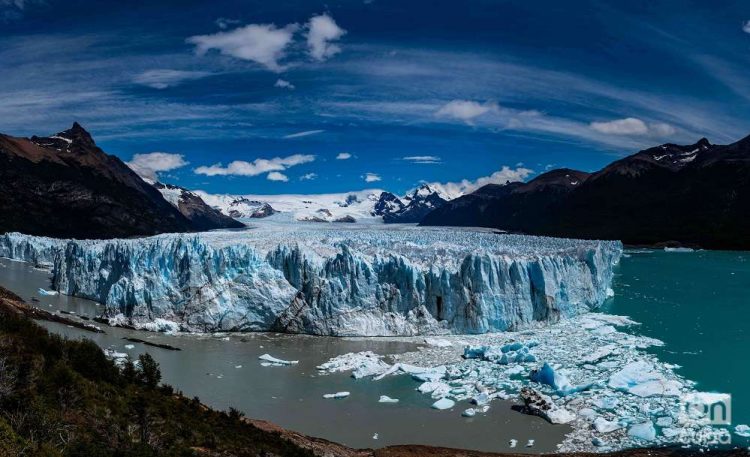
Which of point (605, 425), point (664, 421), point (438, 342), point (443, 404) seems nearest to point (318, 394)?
point (443, 404)

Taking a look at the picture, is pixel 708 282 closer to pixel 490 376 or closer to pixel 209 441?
pixel 490 376

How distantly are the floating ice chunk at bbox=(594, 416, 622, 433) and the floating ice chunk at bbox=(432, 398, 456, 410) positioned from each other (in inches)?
146

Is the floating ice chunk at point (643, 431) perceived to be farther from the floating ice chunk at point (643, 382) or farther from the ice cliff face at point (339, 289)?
the ice cliff face at point (339, 289)

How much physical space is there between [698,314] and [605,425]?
18.0 meters

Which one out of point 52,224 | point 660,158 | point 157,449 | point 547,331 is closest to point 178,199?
point 52,224

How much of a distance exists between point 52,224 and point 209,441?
273 ft

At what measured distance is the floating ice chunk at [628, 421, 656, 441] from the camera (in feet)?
42.8

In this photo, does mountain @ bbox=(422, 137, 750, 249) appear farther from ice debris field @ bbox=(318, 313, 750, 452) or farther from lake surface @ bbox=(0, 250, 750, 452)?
ice debris field @ bbox=(318, 313, 750, 452)

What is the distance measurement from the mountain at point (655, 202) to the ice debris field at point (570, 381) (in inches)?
2313

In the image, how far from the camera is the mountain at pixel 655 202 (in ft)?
252

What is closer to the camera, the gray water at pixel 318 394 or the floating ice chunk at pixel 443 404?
the gray water at pixel 318 394

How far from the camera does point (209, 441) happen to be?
10008 millimetres

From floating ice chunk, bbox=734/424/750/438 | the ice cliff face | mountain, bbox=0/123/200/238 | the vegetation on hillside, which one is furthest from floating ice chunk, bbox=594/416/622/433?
mountain, bbox=0/123/200/238

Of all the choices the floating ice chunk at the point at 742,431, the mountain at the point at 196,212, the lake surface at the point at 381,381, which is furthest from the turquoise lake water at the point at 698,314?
the mountain at the point at 196,212
